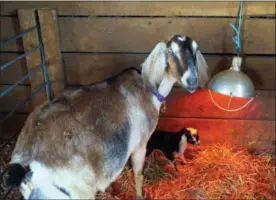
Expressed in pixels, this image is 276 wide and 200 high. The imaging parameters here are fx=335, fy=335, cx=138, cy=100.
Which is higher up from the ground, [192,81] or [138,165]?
[192,81]

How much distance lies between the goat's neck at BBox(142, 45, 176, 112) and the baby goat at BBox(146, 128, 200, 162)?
21.8 inches

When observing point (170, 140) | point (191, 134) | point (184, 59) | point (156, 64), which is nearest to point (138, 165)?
point (170, 140)

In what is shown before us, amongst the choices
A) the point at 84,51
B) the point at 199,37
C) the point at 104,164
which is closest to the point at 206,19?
the point at 199,37

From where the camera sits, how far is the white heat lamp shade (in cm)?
223

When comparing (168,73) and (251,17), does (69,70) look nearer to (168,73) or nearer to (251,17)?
(168,73)

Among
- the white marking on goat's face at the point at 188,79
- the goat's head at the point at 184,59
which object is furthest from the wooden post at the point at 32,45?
the white marking on goat's face at the point at 188,79

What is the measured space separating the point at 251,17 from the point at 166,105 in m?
1.07

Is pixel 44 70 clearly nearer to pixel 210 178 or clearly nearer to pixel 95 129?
pixel 95 129

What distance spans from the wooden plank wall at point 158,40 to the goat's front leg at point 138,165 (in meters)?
0.78

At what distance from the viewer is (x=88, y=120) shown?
6.48 feet

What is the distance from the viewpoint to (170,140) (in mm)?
2986

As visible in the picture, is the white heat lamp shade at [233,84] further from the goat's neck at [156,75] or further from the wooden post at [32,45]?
the wooden post at [32,45]

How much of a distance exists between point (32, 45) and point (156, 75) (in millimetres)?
1188

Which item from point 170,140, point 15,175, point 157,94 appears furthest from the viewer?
point 170,140
